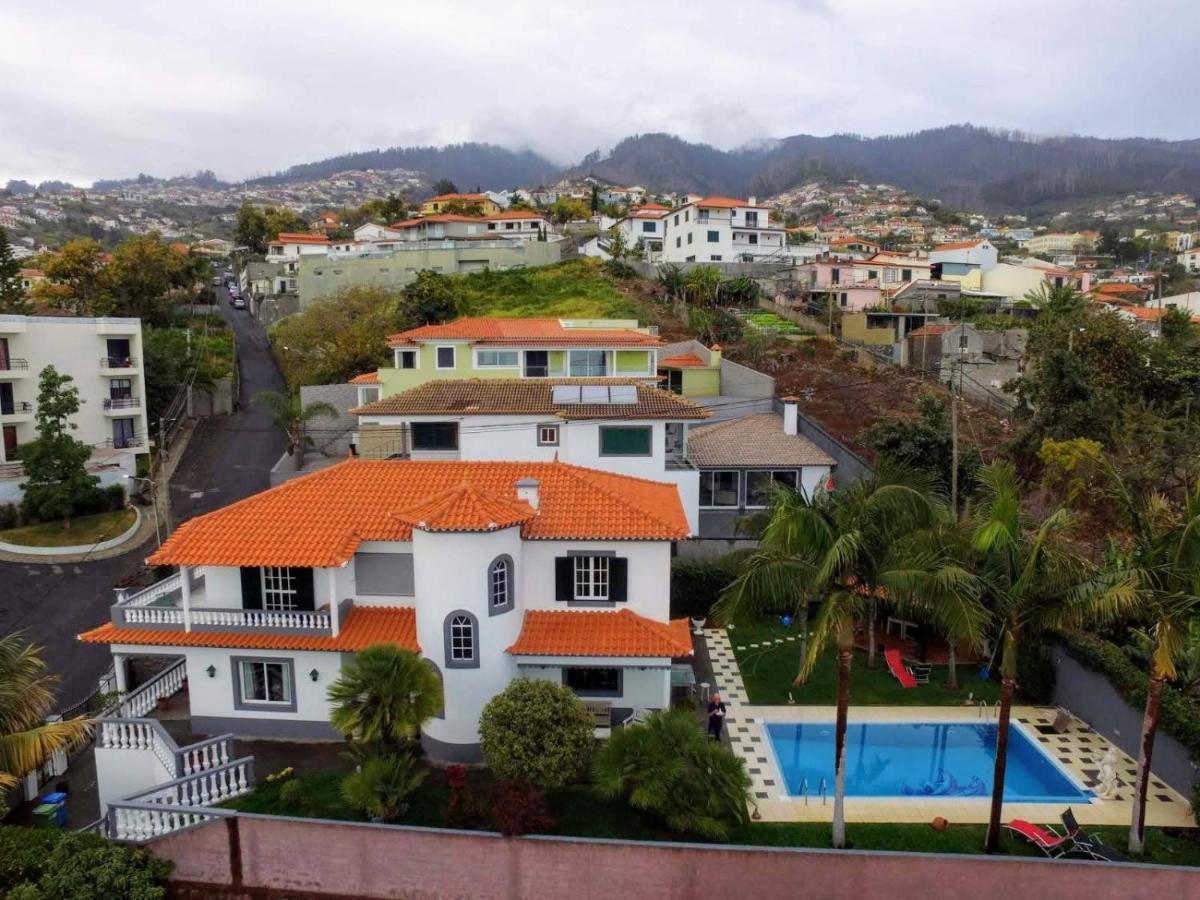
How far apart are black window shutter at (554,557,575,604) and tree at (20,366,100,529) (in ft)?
87.6

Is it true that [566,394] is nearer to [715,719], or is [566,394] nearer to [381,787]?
[715,719]

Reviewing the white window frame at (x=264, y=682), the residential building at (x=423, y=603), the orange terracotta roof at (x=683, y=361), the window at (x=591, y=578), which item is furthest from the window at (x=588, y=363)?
the white window frame at (x=264, y=682)

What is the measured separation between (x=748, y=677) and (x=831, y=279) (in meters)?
53.7

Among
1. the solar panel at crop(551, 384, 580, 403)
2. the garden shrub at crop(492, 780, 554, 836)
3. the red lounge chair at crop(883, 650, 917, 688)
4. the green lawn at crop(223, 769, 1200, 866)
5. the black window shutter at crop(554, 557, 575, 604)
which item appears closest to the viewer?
the garden shrub at crop(492, 780, 554, 836)

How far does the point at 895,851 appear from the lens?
14.8 meters

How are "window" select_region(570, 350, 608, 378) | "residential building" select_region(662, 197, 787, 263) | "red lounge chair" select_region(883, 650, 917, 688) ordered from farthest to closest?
1. "residential building" select_region(662, 197, 787, 263)
2. "window" select_region(570, 350, 608, 378)
3. "red lounge chair" select_region(883, 650, 917, 688)

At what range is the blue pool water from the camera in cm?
1783

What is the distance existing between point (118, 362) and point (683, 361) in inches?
1196

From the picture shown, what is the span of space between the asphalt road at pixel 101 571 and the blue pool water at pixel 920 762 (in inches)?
775

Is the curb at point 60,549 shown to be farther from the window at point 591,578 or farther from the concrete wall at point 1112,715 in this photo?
the concrete wall at point 1112,715

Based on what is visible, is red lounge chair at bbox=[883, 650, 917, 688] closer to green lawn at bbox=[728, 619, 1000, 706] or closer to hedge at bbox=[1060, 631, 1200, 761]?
green lawn at bbox=[728, 619, 1000, 706]

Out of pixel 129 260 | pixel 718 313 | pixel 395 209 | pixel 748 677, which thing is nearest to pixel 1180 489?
pixel 748 677

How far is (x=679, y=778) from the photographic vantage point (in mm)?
15008

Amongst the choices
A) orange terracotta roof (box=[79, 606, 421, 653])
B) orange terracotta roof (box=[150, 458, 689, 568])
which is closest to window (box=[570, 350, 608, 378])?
orange terracotta roof (box=[150, 458, 689, 568])
